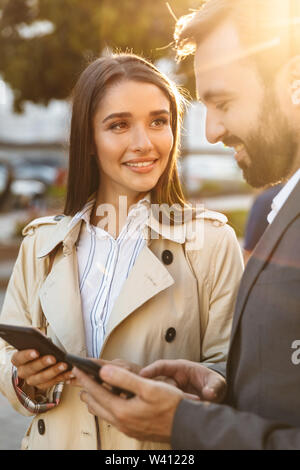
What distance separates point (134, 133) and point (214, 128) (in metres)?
0.58

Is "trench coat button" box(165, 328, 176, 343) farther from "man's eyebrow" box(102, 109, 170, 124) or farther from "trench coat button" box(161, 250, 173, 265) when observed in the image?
A: "man's eyebrow" box(102, 109, 170, 124)

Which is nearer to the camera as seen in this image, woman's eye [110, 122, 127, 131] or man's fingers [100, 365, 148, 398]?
man's fingers [100, 365, 148, 398]

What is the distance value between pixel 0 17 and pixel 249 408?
39.9 feet

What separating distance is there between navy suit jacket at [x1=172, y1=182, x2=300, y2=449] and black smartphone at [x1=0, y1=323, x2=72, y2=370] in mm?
497

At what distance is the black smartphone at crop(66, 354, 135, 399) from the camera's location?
69.6 inches

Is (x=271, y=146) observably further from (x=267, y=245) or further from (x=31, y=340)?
(x=31, y=340)

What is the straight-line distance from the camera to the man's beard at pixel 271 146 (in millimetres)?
1812

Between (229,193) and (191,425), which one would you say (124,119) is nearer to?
(191,425)

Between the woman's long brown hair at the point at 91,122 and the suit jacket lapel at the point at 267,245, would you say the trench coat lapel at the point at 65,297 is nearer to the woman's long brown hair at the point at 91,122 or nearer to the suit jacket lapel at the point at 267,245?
the woman's long brown hair at the point at 91,122

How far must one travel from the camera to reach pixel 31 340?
1964mm

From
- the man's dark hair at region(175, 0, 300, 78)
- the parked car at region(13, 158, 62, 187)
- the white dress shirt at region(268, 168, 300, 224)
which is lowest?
the white dress shirt at region(268, 168, 300, 224)

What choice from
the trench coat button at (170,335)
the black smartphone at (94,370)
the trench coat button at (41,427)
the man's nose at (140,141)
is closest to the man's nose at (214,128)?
the man's nose at (140,141)

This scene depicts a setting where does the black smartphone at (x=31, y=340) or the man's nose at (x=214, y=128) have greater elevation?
the man's nose at (x=214, y=128)

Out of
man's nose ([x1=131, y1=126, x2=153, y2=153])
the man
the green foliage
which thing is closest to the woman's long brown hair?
man's nose ([x1=131, y1=126, x2=153, y2=153])
